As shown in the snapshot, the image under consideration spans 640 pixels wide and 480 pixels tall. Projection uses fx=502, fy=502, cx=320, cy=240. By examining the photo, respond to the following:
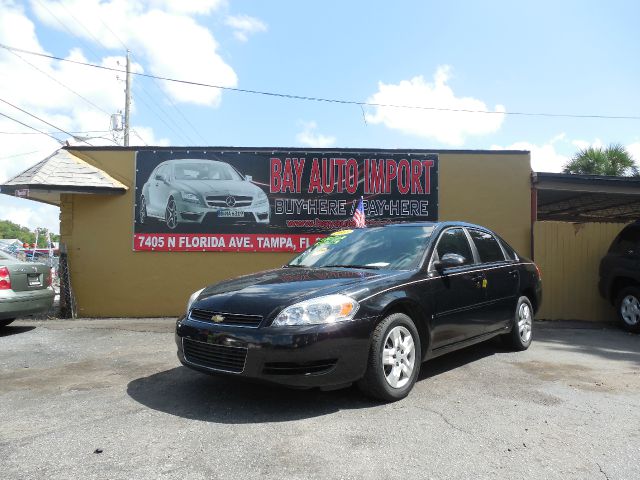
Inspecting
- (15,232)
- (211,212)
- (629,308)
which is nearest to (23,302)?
(211,212)

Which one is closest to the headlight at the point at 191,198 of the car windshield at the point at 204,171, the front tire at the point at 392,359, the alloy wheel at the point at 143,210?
the car windshield at the point at 204,171

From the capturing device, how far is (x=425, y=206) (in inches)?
391

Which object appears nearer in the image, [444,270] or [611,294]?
[444,270]

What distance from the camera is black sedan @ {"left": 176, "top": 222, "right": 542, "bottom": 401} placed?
3.64 m

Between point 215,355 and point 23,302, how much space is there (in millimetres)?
5031

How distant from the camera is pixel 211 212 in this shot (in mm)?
9703

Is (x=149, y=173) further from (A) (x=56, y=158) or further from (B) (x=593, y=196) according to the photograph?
(B) (x=593, y=196)

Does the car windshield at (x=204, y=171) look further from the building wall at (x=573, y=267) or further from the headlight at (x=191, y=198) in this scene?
the building wall at (x=573, y=267)

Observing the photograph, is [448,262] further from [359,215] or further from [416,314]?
[359,215]

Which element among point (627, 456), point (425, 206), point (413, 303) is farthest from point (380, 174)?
point (627, 456)

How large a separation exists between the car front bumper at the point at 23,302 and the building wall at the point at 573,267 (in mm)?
8794

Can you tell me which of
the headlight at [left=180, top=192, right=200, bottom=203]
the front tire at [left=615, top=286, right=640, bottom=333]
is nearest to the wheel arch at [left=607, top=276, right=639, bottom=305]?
the front tire at [left=615, top=286, right=640, bottom=333]

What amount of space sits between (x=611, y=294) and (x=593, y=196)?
388 cm

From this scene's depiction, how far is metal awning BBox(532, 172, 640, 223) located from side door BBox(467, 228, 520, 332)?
4.65m
